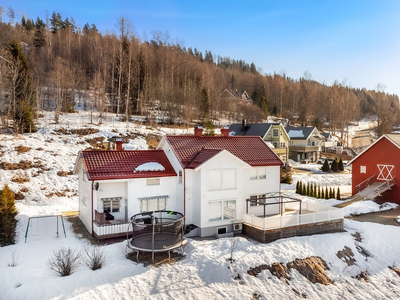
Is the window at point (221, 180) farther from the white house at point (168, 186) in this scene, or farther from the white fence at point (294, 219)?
the white fence at point (294, 219)

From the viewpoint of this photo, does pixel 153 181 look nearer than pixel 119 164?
No

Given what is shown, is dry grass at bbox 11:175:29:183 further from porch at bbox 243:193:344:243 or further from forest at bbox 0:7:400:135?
porch at bbox 243:193:344:243

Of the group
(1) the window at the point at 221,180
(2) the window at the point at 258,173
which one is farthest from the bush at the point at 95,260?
(2) the window at the point at 258,173

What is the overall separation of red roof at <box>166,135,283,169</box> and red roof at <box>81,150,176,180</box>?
1.29 metres

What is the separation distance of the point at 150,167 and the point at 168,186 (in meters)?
1.67

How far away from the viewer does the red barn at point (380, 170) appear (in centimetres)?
2745

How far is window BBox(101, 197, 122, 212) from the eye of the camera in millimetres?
17141

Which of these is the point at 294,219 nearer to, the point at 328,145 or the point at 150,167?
the point at 150,167

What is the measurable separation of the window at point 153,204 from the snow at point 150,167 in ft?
6.07

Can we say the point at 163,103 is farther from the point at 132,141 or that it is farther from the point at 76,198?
the point at 76,198

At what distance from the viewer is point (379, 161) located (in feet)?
95.6

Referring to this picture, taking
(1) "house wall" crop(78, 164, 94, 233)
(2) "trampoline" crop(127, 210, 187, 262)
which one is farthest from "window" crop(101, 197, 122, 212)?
(2) "trampoline" crop(127, 210, 187, 262)

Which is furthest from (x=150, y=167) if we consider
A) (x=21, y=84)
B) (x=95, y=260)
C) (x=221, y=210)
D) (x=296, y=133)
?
(x=296, y=133)

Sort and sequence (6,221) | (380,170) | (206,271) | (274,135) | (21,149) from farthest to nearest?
(274,135) < (21,149) < (380,170) < (6,221) < (206,271)
